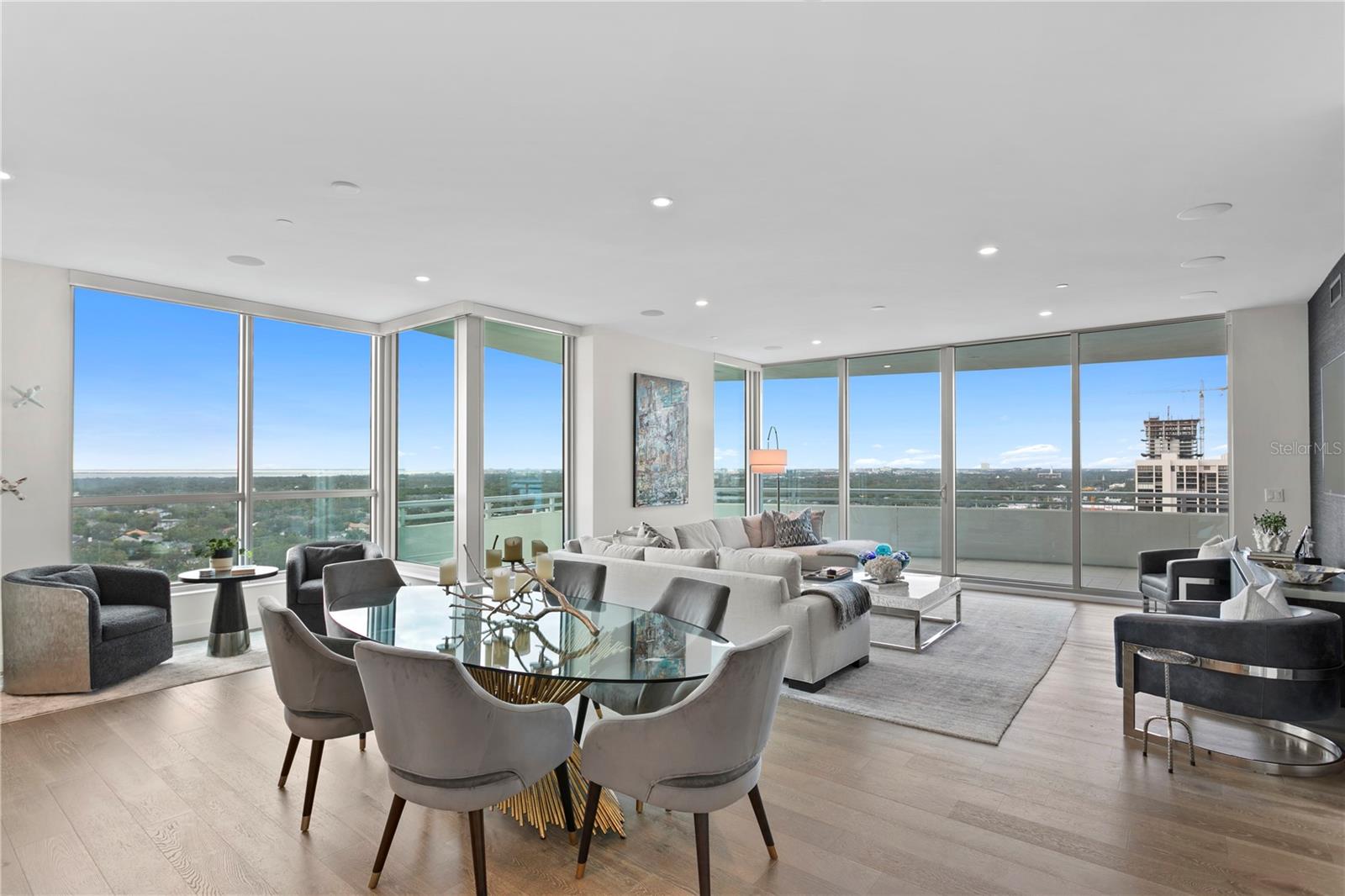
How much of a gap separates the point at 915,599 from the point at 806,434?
4339 millimetres

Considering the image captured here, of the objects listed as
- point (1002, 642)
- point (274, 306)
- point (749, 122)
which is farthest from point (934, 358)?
point (274, 306)

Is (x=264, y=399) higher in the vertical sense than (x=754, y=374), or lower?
lower

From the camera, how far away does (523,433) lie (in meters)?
6.46

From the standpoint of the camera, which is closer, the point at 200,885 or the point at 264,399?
the point at 200,885

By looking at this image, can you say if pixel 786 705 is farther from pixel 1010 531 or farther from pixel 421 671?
pixel 1010 531

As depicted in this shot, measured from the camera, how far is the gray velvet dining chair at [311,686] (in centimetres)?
255

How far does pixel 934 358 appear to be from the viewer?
26.0 ft

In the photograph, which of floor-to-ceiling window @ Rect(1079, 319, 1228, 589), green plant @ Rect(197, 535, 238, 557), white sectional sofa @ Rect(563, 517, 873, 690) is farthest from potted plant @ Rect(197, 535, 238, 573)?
floor-to-ceiling window @ Rect(1079, 319, 1228, 589)

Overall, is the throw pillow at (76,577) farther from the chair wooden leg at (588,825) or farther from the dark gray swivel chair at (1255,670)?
the dark gray swivel chair at (1255,670)

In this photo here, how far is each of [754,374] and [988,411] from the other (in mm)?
3052

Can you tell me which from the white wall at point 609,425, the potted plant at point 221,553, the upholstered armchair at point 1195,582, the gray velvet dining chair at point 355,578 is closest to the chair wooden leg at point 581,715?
the gray velvet dining chair at point 355,578

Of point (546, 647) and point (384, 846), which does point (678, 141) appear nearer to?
point (546, 647)

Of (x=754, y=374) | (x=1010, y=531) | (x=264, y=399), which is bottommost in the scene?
(x=1010, y=531)

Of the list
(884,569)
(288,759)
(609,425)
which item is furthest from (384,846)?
(609,425)
